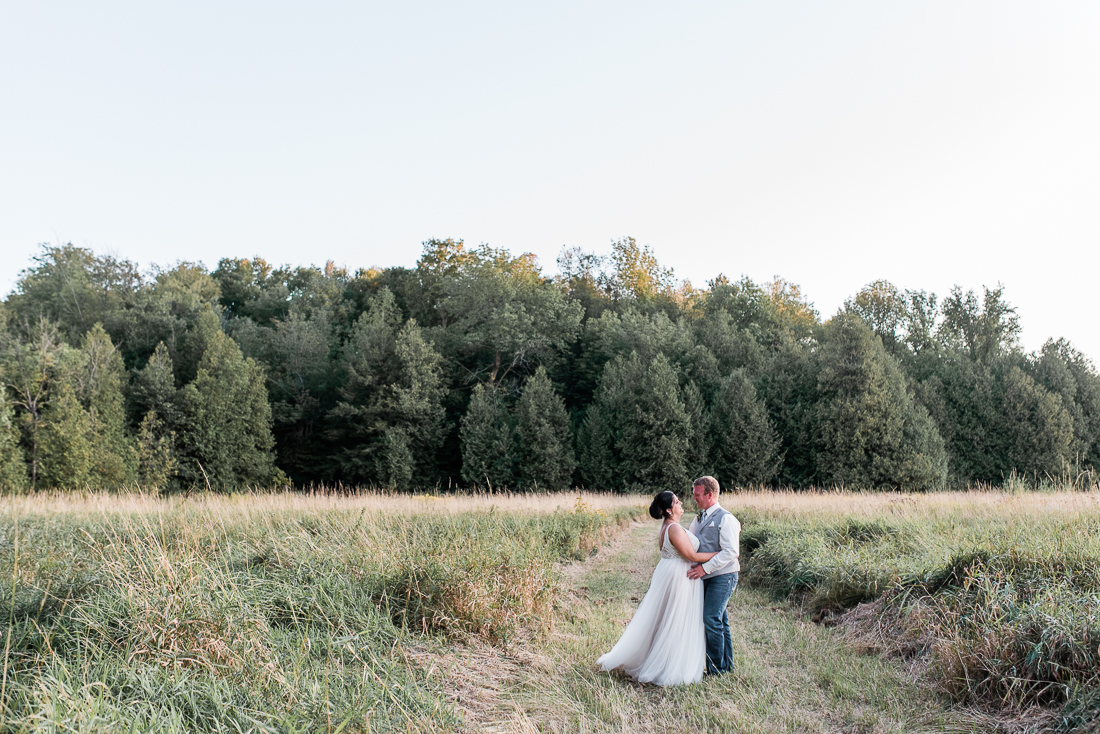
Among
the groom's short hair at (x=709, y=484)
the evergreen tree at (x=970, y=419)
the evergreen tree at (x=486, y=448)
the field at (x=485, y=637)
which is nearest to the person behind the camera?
the field at (x=485, y=637)

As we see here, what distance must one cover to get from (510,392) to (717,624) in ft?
114

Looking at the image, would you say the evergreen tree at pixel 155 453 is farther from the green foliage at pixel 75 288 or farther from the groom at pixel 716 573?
the groom at pixel 716 573

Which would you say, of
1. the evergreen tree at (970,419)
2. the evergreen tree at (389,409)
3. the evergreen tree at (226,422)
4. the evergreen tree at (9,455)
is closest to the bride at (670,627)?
the evergreen tree at (9,455)

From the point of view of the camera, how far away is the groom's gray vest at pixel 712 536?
525 centimetres

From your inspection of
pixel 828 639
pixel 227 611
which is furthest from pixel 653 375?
pixel 227 611

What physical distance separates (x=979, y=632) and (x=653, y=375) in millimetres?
29182

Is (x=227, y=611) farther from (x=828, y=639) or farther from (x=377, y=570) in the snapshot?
(x=828, y=639)

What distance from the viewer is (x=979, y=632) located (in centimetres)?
464

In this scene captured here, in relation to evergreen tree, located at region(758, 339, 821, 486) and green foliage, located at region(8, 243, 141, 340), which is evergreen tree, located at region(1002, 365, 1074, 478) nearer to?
evergreen tree, located at region(758, 339, 821, 486)

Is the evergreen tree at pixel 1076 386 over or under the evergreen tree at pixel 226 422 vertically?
over

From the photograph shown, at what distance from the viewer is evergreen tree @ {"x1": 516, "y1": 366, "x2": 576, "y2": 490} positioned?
3406cm

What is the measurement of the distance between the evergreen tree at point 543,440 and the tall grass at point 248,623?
26089 mm

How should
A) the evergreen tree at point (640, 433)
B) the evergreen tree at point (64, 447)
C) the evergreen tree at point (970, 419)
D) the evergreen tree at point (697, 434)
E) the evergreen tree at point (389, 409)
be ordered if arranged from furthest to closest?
the evergreen tree at point (389, 409)
the evergreen tree at point (970, 419)
the evergreen tree at point (697, 434)
the evergreen tree at point (640, 433)
the evergreen tree at point (64, 447)

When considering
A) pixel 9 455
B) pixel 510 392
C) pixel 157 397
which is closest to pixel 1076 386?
pixel 510 392
